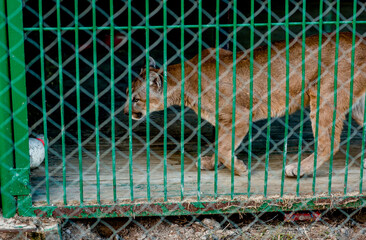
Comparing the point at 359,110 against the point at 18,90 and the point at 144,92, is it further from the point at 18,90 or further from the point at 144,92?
the point at 18,90

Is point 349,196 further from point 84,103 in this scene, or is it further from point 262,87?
point 84,103

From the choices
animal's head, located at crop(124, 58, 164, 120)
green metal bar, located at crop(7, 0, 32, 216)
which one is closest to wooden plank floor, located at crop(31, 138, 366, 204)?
green metal bar, located at crop(7, 0, 32, 216)

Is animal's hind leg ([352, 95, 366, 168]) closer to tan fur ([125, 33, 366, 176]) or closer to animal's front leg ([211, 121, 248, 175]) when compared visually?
tan fur ([125, 33, 366, 176])

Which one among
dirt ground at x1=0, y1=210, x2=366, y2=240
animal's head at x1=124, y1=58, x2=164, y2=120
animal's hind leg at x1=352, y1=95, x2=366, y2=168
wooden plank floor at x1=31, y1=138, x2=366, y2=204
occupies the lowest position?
dirt ground at x1=0, y1=210, x2=366, y2=240

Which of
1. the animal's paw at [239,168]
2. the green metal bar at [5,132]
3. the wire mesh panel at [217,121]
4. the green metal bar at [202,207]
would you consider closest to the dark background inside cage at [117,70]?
the wire mesh panel at [217,121]

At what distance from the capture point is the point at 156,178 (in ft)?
14.3

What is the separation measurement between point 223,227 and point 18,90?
1.82m

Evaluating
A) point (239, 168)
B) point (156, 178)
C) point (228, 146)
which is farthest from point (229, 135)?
Answer: point (156, 178)

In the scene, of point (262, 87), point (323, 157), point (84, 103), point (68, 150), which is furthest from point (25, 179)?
point (84, 103)

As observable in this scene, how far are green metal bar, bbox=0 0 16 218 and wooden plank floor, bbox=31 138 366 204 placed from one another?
0.80 feet

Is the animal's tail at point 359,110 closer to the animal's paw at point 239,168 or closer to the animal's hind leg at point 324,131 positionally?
A: the animal's hind leg at point 324,131

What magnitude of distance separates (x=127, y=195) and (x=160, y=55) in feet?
25.4

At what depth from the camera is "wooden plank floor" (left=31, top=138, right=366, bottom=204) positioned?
13.1 ft

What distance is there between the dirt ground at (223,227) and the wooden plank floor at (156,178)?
0.63 ft
